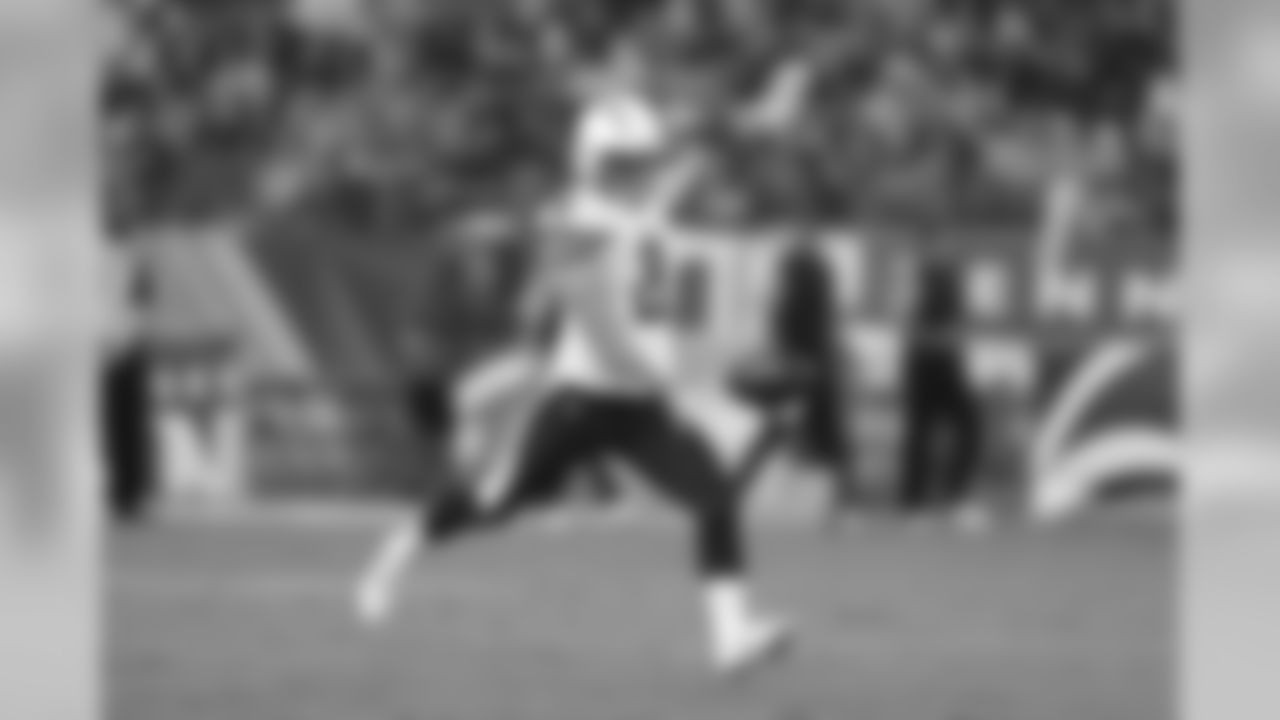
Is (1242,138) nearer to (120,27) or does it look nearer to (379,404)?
(379,404)

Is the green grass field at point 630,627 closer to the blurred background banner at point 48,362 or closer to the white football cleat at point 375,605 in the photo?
the white football cleat at point 375,605

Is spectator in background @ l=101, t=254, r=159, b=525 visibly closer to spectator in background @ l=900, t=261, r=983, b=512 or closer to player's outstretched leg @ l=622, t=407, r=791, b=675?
spectator in background @ l=900, t=261, r=983, b=512

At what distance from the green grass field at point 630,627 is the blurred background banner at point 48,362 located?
2751 millimetres

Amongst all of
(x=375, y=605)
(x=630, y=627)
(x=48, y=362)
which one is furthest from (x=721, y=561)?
(x=48, y=362)

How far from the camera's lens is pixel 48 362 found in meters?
0.95

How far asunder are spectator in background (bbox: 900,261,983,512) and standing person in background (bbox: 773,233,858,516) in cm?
24

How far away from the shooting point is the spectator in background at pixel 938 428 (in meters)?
9.12

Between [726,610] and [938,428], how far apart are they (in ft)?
13.8

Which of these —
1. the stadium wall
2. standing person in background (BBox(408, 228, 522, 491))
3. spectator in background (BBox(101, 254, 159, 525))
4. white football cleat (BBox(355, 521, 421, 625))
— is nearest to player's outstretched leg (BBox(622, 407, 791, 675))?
white football cleat (BBox(355, 521, 421, 625))

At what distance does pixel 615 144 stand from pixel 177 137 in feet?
17.8

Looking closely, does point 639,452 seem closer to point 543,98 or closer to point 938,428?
point 938,428

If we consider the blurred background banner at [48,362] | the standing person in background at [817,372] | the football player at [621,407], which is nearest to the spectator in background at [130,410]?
the standing person in background at [817,372]

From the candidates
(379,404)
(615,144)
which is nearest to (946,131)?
(379,404)

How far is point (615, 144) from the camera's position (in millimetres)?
5449
